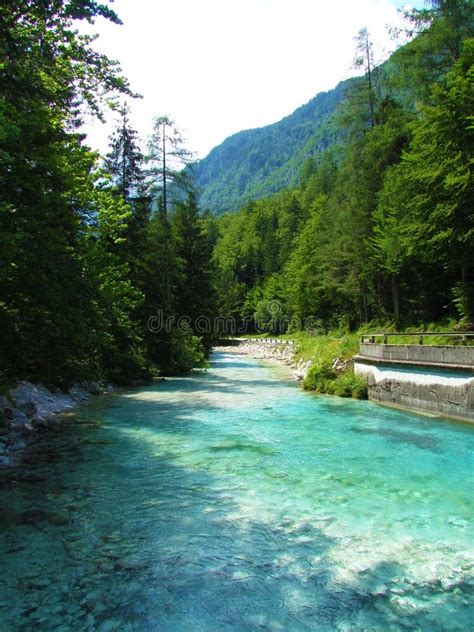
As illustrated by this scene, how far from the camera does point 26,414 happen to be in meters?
12.6

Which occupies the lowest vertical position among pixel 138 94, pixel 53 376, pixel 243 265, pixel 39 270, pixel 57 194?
pixel 53 376

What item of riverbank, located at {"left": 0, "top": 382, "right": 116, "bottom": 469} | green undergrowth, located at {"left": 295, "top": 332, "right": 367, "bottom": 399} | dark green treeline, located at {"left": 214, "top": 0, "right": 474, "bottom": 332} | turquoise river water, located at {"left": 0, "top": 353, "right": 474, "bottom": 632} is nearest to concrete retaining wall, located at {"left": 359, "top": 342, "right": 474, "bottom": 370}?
green undergrowth, located at {"left": 295, "top": 332, "right": 367, "bottom": 399}

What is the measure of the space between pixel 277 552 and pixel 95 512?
2.82 m

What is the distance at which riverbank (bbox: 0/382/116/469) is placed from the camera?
990cm

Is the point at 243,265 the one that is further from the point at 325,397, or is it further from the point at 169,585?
the point at 169,585

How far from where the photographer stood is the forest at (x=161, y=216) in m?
8.41

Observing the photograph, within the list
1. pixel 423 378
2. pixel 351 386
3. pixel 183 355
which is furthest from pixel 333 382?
pixel 183 355

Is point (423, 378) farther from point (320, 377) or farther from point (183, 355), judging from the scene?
point (183, 355)

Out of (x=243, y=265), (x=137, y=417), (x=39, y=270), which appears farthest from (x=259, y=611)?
(x=243, y=265)

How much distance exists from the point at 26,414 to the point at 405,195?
22190 mm

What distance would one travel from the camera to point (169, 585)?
16.5 feet

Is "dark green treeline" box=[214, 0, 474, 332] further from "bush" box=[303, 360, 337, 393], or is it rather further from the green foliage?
the green foliage

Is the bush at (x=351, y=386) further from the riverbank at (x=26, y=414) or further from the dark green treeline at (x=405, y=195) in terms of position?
the riverbank at (x=26, y=414)

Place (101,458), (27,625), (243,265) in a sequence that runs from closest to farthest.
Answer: (27,625)
(101,458)
(243,265)
